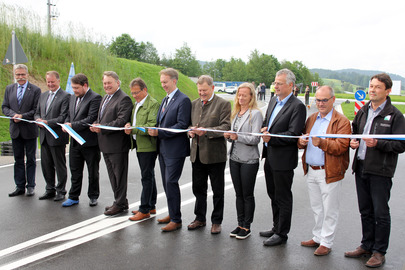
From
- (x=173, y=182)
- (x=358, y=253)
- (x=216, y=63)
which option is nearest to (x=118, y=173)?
(x=173, y=182)

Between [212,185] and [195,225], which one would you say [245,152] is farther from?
[195,225]

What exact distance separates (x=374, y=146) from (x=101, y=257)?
3.44 m

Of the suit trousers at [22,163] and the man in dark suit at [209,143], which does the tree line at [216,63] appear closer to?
the suit trousers at [22,163]

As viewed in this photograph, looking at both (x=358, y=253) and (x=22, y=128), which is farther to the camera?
(x=22, y=128)

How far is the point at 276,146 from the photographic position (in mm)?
4836

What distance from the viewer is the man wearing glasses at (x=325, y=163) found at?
4527 millimetres

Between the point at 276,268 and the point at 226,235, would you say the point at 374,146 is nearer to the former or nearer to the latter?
the point at 276,268

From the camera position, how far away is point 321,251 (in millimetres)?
4664

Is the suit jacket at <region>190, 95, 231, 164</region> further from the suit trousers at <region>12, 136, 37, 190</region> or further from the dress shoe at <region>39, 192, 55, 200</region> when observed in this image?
the suit trousers at <region>12, 136, 37, 190</region>

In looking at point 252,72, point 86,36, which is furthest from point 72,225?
point 252,72

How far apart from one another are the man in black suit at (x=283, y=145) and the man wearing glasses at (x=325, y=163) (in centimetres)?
19

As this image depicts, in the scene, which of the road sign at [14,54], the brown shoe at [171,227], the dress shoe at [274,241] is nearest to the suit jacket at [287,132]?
the dress shoe at [274,241]

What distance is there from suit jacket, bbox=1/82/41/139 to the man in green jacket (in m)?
2.52

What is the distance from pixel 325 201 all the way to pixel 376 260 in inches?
33.7
